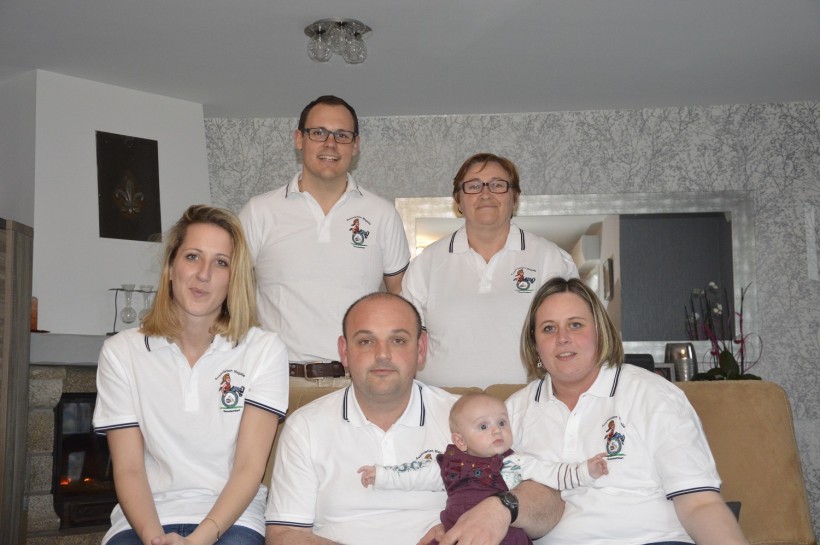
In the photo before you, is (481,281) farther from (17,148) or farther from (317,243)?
(17,148)

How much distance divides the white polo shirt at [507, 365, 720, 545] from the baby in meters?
0.05

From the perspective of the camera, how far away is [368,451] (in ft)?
7.00

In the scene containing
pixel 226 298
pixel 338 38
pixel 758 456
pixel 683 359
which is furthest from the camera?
pixel 683 359

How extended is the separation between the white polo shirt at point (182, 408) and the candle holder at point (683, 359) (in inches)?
148

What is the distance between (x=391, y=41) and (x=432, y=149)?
1.39m

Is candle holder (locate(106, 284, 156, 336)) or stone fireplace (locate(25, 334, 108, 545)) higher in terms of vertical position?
candle holder (locate(106, 284, 156, 336))

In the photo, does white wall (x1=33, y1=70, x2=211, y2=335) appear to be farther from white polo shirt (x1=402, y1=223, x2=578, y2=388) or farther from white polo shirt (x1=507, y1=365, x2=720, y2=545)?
white polo shirt (x1=507, y1=365, x2=720, y2=545)

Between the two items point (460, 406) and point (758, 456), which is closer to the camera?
point (460, 406)

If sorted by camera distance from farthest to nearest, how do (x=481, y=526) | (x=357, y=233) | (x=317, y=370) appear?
(x=357, y=233)
(x=317, y=370)
(x=481, y=526)

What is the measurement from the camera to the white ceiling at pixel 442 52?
4.26 metres

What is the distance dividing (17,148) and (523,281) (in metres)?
3.50

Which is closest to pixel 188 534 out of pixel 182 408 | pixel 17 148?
pixel 182 408

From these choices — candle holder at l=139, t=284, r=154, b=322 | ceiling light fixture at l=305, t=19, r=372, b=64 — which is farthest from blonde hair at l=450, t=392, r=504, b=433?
candle holder at l=139, t=284, r=154, b=322

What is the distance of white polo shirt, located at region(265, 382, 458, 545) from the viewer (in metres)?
2.08
